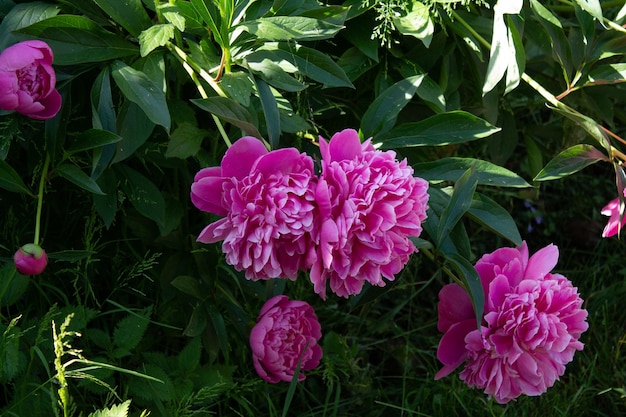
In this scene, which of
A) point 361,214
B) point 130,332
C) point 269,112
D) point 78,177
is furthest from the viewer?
point 130,332

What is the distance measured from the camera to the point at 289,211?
3.16ft

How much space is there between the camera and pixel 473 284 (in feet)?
3.71

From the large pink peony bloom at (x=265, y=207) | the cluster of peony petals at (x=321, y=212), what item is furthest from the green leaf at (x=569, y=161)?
the large pink peony bloom at (x=265, y=207)

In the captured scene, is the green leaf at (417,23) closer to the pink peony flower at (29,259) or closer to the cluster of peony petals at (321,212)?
A: the cluster of peony petals at (321,212)

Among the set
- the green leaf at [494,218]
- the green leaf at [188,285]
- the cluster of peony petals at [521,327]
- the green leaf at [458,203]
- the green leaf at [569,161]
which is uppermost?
the green leaf at [458,203]

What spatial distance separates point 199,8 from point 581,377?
111cm

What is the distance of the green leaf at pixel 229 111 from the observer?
3.33 feet

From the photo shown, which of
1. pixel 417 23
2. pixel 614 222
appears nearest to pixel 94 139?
pixel 417 23

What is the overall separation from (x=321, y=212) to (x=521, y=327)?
0.36 metres

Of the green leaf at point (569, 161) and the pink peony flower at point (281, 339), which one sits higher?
the green leaf at point (569, 161)

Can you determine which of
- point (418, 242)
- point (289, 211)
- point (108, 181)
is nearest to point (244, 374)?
point (108, 181)

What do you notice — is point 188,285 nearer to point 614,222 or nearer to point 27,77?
point 27,77

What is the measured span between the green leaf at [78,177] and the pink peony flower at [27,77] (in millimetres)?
102

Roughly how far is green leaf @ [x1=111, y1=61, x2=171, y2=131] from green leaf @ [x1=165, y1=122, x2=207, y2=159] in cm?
10
